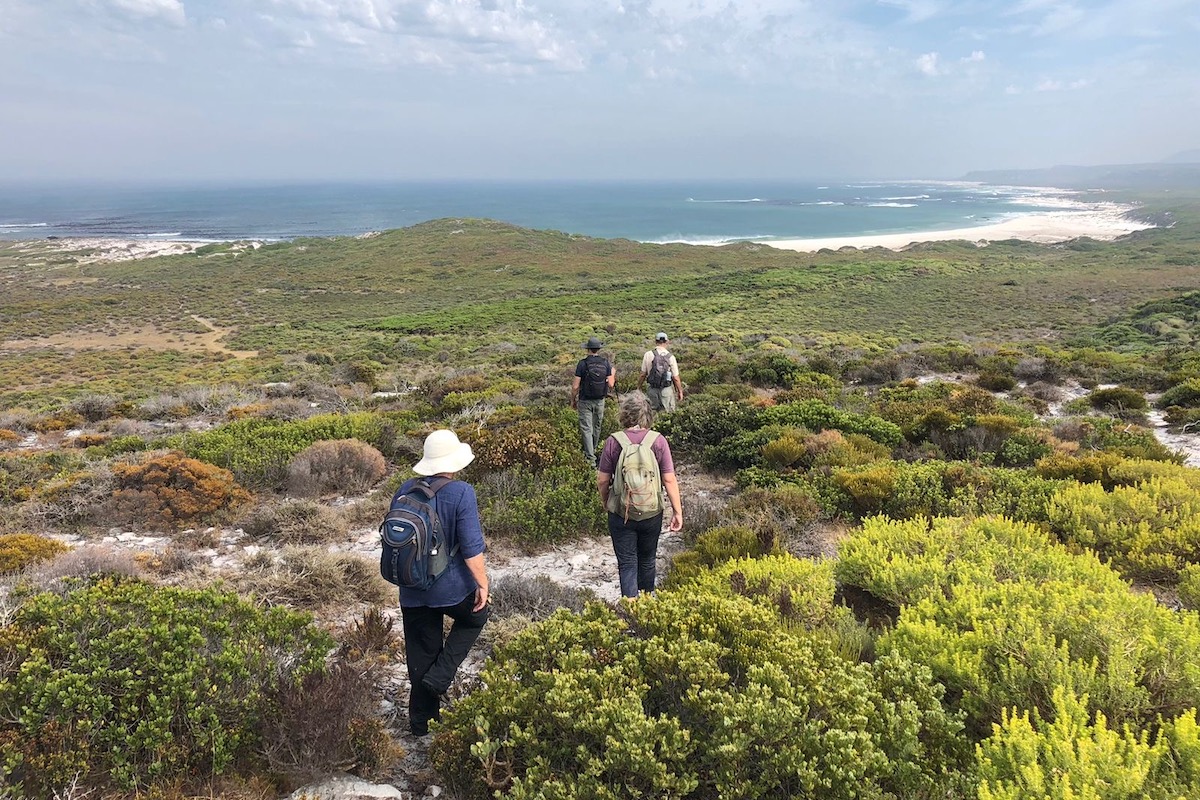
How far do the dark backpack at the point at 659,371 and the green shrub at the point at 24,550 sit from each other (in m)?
6.32

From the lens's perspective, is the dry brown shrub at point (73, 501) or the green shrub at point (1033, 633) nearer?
the green shrub at point (1033, 633)

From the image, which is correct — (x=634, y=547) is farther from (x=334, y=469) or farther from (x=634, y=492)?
(x=334, y=469)

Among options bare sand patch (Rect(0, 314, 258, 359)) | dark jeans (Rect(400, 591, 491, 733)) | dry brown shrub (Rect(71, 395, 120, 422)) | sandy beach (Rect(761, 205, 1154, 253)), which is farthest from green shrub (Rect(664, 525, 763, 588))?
sandy beach (Rect(761, 205, 1154, 253))

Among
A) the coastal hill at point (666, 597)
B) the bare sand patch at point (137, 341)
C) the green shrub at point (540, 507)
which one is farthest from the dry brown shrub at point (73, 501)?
the bare sand patch at point (137, 341)

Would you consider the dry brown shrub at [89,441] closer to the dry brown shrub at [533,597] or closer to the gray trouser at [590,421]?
the gray trouser at [590,421]

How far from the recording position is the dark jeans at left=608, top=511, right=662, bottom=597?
4277 mm

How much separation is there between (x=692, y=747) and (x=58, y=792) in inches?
98.7

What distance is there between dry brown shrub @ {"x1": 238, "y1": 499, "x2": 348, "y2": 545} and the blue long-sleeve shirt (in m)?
3.31

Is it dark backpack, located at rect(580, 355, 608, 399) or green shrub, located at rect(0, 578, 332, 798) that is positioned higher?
dark backpack, located at rect(580, 355, 608, 399)

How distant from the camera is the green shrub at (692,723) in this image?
234 centimetres

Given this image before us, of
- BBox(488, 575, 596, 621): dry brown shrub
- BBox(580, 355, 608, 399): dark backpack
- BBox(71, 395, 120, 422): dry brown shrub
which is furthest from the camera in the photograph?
BBox(71, 395, 120, 422): dry brown shrub

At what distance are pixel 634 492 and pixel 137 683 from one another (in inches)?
107

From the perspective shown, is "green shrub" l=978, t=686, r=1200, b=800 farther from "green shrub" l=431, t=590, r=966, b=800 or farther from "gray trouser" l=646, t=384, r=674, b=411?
"gray trouser" l=646, t=384, r=674, b=411

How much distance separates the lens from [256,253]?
255ft
